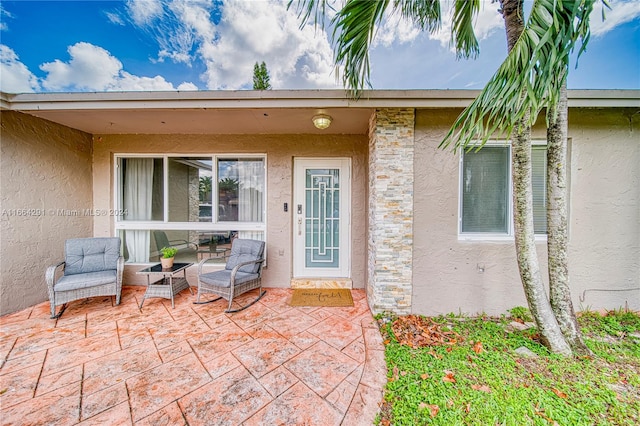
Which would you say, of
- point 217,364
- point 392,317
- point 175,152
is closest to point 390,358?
point 392,317

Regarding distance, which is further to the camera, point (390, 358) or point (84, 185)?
point (84, 185)

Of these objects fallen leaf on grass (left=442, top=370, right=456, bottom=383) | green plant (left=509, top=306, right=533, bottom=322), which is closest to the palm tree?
green plant (left=509, top=306, right=533, bottom=322)

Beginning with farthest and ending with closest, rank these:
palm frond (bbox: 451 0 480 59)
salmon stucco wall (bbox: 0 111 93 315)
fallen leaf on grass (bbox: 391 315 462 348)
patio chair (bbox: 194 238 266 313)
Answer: patio chair (bbox: 194 238 266 313)
salmon stucco wall (bbox: 0 111 93 315)
palm frond (bbox: 451 0 480 59)
fallen leaf on grass (bbox: 391 315 462 348)

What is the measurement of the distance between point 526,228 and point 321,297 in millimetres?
2715

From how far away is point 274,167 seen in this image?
13.0 feet

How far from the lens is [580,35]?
1564mm

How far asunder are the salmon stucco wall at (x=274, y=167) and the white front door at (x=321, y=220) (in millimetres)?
126

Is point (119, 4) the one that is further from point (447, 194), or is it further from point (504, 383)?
point (504, 383)

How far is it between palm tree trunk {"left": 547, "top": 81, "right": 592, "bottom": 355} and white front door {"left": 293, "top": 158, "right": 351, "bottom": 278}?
8.34 feet

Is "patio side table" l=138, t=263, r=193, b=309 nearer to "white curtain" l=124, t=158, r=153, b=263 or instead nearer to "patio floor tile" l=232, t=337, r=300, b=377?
"white curtain" l=124, t=158, r=153, b=263

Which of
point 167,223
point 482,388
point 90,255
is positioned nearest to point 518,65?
point 482,388

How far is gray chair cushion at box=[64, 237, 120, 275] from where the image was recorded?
321cm

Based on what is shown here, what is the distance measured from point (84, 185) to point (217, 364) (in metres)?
4.08

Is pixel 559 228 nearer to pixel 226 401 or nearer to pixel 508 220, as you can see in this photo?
pixel 508 220
